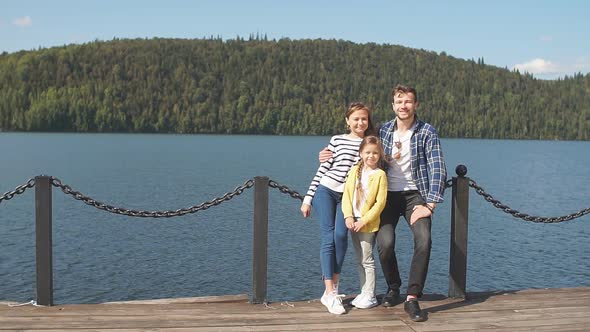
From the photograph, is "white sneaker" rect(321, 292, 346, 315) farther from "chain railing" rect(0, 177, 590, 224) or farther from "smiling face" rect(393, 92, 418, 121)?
"smiling face" rect(393, 92, 418, 121)

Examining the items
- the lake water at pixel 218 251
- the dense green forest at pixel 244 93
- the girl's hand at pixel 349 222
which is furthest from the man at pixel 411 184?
the dense green forest at pixel 244 93

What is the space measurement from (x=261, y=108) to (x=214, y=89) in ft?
53.6

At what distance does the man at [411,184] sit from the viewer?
5.37 m

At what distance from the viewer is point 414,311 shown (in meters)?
5.18

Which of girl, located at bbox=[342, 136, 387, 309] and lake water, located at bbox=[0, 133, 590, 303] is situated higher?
girl, located at bbox=[342, 136, 387, 309]

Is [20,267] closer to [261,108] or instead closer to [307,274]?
[307,274]

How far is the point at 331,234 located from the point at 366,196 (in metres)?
0.48

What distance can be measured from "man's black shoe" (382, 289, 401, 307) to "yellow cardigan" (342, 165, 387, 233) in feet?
2.39

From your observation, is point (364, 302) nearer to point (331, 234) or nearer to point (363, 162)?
point (331, 234)

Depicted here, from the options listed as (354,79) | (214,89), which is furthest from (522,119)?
(214,89)

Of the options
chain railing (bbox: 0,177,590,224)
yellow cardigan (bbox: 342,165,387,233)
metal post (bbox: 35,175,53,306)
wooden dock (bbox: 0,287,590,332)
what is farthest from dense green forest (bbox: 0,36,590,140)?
yellow cardigan (bbox: 342,165,387,233)

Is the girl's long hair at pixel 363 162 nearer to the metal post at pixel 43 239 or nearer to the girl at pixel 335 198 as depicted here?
the girl at pixel 335 198

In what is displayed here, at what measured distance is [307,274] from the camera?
15.2 m

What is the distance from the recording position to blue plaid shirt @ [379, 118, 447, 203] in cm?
543
